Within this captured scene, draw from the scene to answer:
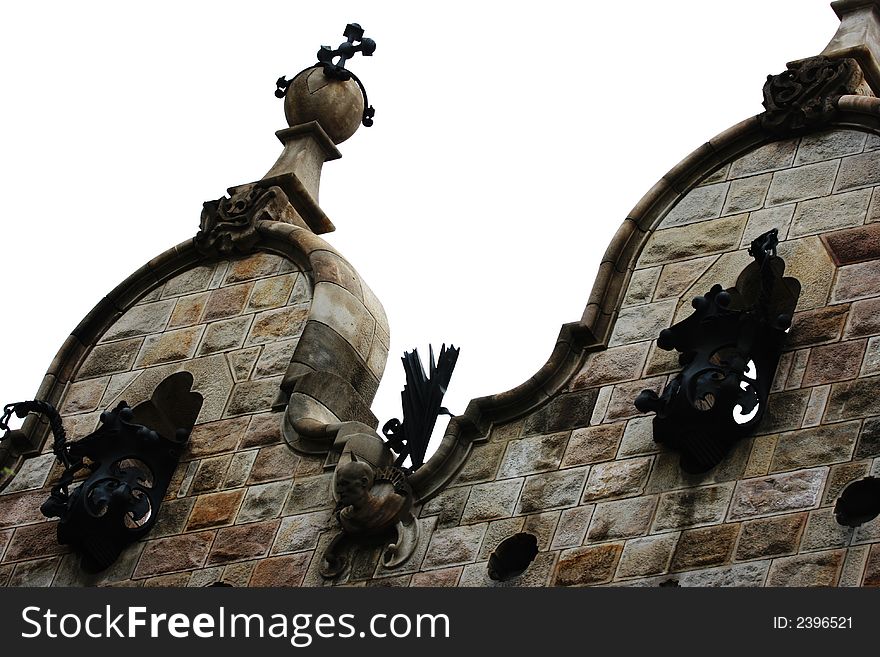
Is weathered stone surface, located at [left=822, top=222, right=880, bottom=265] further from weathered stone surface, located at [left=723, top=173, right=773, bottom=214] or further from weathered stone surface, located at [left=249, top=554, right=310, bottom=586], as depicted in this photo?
weathered stone surface, located at [left=249, top=554, right=310, bottom=586]

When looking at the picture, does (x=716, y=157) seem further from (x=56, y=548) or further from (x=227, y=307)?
(x=56, y=548)


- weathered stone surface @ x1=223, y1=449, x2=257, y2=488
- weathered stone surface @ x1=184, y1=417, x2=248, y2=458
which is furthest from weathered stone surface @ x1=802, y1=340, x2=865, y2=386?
weathered stone surface @ x1=184, y1=417, x2=248, y2=458

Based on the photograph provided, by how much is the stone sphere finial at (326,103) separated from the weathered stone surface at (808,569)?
6590 mm

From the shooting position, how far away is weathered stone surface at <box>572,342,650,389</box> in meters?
14.7

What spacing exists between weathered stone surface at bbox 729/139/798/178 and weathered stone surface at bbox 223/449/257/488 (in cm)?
357

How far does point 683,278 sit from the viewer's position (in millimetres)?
15055

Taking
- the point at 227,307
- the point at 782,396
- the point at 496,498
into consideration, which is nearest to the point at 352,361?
the point at 227,307

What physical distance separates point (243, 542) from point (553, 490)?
2141 millimetres

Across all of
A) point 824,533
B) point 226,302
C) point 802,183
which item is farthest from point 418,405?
point 824,533

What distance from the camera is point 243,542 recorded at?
15227 mm

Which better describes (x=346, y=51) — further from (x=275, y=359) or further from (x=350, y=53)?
(x=275, y=359)

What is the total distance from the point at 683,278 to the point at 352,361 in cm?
258

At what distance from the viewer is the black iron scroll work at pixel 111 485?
625 inches
